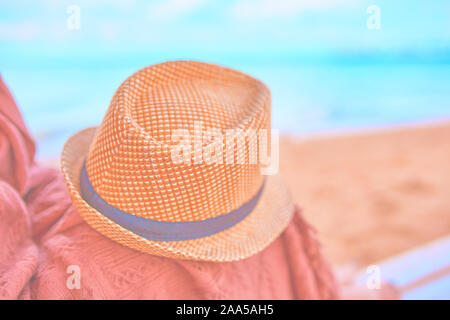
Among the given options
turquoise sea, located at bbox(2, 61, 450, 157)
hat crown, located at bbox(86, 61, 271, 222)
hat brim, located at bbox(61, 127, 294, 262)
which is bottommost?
turquoise sea, located at bbox(2, 61, 450, 157)

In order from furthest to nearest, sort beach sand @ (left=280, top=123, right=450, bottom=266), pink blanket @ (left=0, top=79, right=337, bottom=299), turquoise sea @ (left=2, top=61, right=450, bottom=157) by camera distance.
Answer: turquoise sea @ (left=2, top=61, right=450, bottom=157), beach sand @ (left=280, top=123, right=450, bottom=266), pink blanket @ (left=0, top=79, right=337, bottom=299)

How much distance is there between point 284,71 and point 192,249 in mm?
9492

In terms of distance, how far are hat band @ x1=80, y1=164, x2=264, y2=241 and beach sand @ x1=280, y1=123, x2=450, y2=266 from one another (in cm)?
144

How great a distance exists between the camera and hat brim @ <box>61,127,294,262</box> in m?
0.68

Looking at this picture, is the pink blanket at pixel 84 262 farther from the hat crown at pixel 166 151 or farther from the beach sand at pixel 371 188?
the beach sand at pixel 371 188

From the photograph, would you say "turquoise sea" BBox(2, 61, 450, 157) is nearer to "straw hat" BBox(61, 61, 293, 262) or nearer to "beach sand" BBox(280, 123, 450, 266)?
"beach sand" BBox(280, 123, 450, 266)

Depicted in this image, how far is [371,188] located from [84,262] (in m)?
2.61

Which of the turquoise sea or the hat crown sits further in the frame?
the turquoise sea

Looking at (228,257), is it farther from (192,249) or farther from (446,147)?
(446,147)

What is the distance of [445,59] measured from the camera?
10.9 metres

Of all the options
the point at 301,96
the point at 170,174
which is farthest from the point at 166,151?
the point at 301,96

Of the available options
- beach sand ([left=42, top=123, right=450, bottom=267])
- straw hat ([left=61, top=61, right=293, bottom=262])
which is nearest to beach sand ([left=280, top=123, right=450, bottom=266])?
beach sand ([left=42, top=123, right=450, bottom=267])

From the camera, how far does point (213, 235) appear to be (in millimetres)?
796

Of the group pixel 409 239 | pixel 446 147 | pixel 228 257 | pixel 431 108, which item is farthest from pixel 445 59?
pixel 228 257
